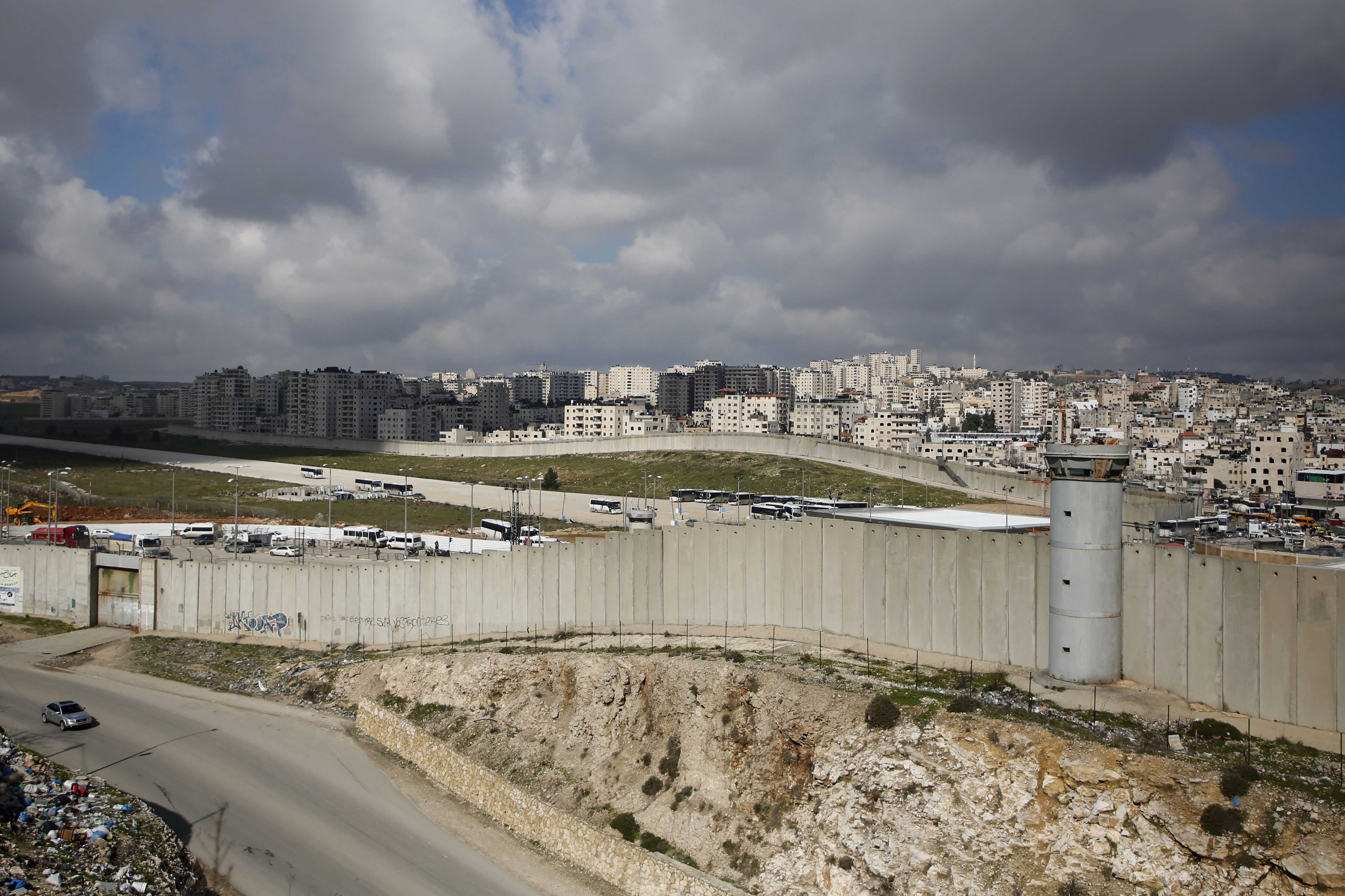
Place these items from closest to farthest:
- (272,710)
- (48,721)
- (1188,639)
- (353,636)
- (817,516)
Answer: (1188,639)
(48,721)
(272,710)
(817,516)
(353,636)

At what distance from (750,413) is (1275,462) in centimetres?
9641

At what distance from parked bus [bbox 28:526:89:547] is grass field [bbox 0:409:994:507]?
41661mm

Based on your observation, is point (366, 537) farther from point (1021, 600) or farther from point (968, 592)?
point (1021, 600)

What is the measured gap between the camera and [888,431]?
15575 centimetres

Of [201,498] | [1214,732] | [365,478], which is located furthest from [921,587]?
[365,478]

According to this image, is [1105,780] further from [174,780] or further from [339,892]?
[174,780]

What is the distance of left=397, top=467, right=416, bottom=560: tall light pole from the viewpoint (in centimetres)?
5381

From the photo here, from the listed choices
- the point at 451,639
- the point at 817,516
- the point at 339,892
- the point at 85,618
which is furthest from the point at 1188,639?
the point at 85,618

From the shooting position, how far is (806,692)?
25.6m

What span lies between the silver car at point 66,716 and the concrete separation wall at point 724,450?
2086 inches

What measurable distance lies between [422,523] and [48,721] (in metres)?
34.4

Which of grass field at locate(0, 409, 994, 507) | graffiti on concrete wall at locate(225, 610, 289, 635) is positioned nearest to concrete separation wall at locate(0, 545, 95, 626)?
graffiti on concrete wall at locate(225, 610, 289, 635)

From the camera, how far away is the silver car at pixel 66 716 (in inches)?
1326

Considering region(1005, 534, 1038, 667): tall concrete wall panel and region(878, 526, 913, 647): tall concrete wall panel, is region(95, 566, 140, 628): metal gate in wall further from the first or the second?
region(1005, 534, 1038, 667): tall concrete wall panel
